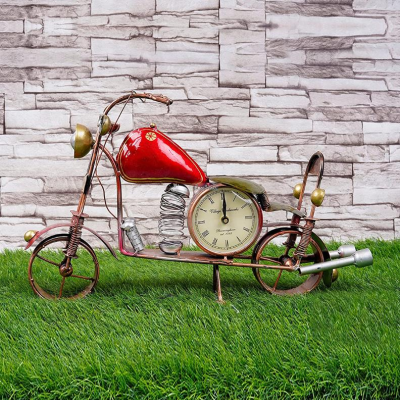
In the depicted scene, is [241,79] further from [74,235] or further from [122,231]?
[74,235]

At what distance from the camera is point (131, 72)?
274 centimetres

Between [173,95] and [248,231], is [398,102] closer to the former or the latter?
[173,95]

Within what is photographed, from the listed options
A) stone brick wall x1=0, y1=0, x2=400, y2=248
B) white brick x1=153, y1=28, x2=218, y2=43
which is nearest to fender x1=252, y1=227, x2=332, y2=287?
stone brick wall x1=0, y1=0, x2=400, y2=248

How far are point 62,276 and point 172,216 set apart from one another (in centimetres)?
53

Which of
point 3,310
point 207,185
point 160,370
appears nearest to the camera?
point 160,370

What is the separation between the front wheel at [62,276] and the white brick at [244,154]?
839 millimetres

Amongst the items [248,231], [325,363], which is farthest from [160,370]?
[248,231]

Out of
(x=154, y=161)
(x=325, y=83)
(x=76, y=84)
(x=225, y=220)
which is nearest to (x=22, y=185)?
(x=76, y=84)

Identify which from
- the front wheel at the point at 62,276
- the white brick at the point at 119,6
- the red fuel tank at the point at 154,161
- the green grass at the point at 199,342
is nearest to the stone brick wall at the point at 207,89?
the white brick at the point at 119,6

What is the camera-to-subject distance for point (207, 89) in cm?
275

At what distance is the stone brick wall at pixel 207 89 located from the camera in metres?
2.72

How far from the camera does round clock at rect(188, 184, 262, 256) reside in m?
1.82

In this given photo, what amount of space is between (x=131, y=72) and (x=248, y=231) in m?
1.28

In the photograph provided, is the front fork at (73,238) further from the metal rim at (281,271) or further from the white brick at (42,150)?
the white brick at (42,150)
